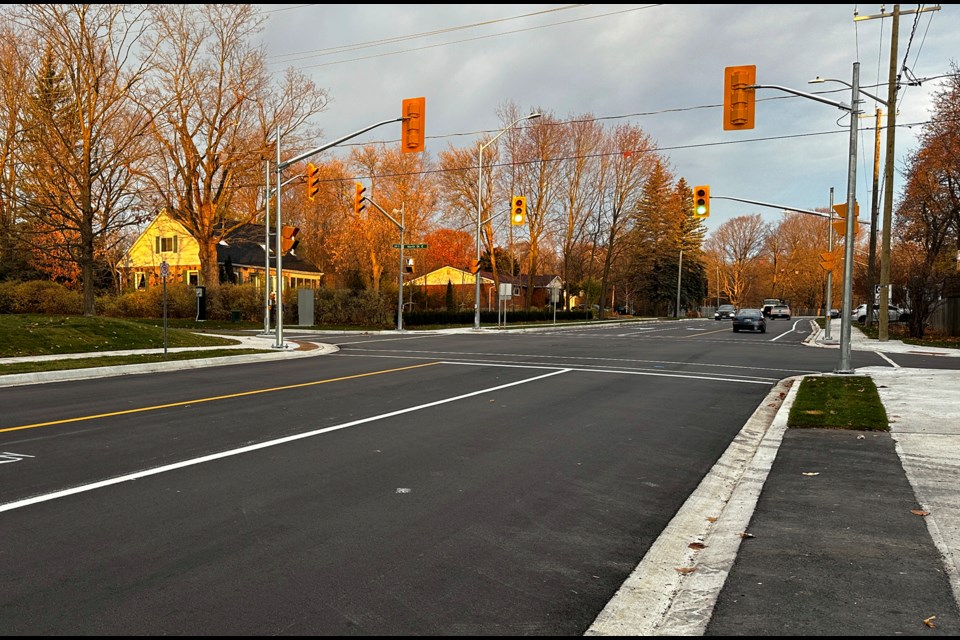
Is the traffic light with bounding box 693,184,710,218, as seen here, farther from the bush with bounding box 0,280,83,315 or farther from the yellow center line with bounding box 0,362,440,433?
the bush with bounding box 0,280,83,315

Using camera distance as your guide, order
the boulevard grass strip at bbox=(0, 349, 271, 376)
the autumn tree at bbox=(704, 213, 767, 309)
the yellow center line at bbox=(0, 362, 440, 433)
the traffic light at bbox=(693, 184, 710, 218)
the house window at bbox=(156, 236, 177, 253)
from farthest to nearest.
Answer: the autumn tree at bbox=(704, 213, 767, 309) < the house window at bbox=(156, 236, 177, 253) < the traffic light at bbox=(693, 184, 710, 218) < the boulevard grass strip at bbox=(0, 349, 271, 376) < the yellow center line at bbox=(0, 362, 440, 433)

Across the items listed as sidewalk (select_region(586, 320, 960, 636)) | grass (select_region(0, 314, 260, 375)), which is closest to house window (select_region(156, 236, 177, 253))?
grass (select_region(0, 314, 260, 375))

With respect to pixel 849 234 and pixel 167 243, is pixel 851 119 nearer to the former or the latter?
pixel 849 234

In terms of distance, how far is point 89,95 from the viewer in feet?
89.1

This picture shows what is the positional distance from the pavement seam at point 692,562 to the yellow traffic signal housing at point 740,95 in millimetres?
10939

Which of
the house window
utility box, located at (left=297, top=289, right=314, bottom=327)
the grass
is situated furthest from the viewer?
the house window

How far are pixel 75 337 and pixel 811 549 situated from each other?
21.2 metres

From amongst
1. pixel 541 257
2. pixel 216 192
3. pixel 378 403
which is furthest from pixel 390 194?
pixel 378 403

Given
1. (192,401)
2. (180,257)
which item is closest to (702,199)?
(192,401)

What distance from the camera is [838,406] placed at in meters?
10.4

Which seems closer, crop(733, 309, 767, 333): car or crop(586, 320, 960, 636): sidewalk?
crop(586, 320, 960, 636): sidewalk

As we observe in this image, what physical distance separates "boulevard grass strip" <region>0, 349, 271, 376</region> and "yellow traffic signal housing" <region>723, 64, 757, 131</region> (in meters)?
14.9

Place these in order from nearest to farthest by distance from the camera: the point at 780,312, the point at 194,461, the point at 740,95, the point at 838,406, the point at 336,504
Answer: the point at 336,504 < the point at 194,461 < the point at 838,406 < the point at 740,95 < the point at 780,312

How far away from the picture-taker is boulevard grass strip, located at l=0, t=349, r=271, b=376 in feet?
48.5
